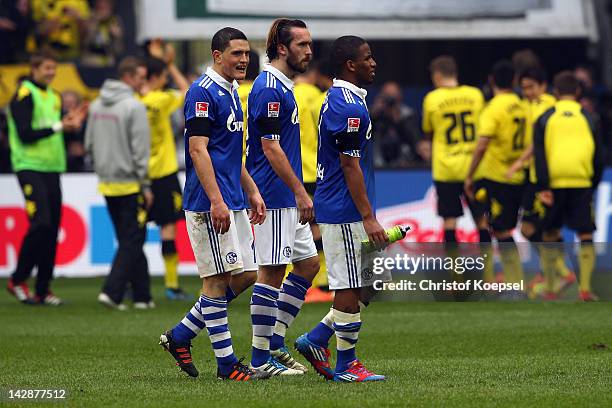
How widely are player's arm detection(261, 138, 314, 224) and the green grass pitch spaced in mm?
1072

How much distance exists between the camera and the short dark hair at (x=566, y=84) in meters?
14.6

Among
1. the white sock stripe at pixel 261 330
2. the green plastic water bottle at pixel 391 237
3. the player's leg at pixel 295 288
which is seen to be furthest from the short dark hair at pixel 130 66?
the green plastic water bottle at pixel 391 237

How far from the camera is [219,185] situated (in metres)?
8.81

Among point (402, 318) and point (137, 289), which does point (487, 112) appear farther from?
point (137, 289)

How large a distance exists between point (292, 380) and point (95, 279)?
9.30 metres

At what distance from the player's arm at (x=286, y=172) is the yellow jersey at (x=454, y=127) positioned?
6566 mm

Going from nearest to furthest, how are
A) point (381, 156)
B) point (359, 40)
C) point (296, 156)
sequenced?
point (359, 40) < point (296, 156) < point (381, 156)

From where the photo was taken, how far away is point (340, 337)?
8695 mm

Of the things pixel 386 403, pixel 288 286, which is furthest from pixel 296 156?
pixel 386 403

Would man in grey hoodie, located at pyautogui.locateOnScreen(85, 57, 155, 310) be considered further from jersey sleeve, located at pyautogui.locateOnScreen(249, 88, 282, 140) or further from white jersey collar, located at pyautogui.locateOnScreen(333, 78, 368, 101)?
white jersey collar, located at pyautogui.locateOnScreen(333, 78, 368, 101)

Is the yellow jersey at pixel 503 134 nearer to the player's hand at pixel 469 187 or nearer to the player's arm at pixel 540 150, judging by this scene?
the player's hand at pixel 469 187

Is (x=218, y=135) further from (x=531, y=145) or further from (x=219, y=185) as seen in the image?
(x=531, y=145)

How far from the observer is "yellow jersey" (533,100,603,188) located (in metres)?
14.6

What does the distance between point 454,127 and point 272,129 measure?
6.68m
